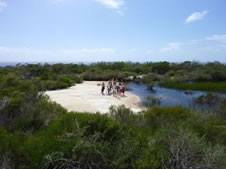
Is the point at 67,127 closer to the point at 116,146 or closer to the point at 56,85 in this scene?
the point at 116,146

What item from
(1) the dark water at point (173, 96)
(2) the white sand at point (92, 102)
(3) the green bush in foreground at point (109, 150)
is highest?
(3) the green bush in foreground at point (109, 150)

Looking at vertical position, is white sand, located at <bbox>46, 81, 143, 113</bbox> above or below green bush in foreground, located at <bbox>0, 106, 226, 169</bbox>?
below

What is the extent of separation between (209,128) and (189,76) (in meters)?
34.8

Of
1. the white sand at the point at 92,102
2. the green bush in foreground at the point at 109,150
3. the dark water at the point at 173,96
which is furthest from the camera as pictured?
the dark water at the point at 173,96

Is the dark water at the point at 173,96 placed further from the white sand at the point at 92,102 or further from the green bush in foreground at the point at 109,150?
the green bush in foreground at the point at 109,150

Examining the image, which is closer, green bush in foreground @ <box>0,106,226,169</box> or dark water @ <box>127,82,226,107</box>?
green bush in foreground @ <box>0,106,226,169</box>

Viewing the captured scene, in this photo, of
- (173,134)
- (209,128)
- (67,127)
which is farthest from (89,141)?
(209,128)

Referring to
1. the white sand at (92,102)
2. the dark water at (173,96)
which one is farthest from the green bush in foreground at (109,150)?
the dark water at (173,96)

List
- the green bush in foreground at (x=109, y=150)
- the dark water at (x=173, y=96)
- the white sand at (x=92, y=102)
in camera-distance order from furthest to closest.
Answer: the dark water at (x=173, y=96), the white sand at (x=92, y=102), the green bush in foreground at (x=109, y=150)

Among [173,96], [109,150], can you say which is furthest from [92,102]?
[109,150]

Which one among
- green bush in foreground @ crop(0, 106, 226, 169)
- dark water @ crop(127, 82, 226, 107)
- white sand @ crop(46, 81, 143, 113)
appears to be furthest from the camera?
dark water @ crop(127, 82, 226, 107)

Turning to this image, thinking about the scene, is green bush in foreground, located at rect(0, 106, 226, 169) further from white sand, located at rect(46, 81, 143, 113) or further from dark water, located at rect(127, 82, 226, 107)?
dark water, located at rect(127, 82, 226, 107)

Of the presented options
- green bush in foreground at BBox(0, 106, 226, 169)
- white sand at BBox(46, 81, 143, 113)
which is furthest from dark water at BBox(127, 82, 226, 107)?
green bush in foreground at BBox(0, 106, 226, 169)

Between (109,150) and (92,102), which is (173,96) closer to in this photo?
(92,102)
